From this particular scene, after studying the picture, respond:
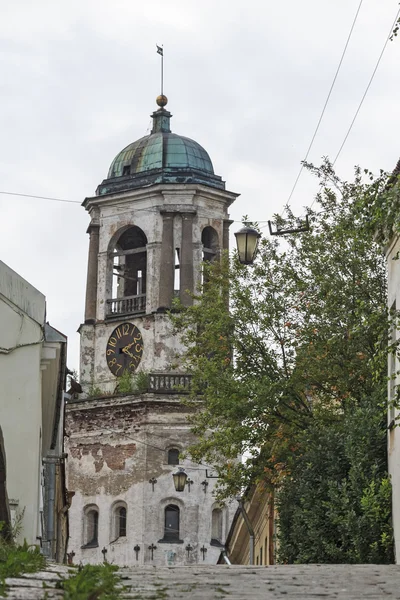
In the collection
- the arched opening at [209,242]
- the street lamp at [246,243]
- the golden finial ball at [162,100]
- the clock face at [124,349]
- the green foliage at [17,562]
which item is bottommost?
the green foliage at [17,562]

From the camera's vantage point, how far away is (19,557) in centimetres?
1263

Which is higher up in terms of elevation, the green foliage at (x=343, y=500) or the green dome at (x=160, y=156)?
A: the green dome at (x=160, y=156)

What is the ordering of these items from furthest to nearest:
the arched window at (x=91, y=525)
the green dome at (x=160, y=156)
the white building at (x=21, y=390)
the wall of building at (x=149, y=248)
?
the green dome at (x=160, y=156)
the wall of building at (x=149, y=248)
the arched window at (x=91, y=525)
the white building at (x=21, y=390)

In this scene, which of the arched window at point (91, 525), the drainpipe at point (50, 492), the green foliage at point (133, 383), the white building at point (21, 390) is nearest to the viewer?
the white building at point (21, 390)

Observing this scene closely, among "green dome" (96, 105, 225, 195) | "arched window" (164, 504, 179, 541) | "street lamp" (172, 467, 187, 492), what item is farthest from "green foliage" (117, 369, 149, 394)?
"green dome" (96, 105, 225, 195)

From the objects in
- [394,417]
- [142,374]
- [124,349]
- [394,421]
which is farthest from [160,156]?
[394,421]

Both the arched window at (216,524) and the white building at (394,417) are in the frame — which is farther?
the arched window at (216,524)

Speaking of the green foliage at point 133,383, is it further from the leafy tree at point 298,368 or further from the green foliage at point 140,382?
the leafy tree at point 298,368

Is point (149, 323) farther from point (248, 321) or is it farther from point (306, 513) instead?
point (306, 513)

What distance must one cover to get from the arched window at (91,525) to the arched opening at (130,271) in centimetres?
842

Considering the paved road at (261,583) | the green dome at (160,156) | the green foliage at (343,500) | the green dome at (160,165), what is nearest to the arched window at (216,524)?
the green dome at (160,165)

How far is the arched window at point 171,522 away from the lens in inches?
2382

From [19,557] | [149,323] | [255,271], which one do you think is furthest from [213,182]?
[19,557]

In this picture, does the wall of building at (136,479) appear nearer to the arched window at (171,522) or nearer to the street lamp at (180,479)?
the arched window at (171,522)
